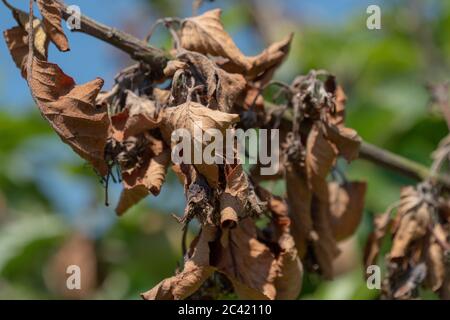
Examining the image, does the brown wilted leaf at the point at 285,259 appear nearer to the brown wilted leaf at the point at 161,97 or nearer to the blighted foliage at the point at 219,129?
the blighted foliage at the point at 219,129

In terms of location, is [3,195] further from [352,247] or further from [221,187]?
[221,187]

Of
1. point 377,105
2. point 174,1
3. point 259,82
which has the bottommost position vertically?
point 259,82

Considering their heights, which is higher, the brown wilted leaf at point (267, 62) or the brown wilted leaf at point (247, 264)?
the brown wilted leaf at point (267, 62)

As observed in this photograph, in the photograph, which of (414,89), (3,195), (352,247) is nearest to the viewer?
(352,247)

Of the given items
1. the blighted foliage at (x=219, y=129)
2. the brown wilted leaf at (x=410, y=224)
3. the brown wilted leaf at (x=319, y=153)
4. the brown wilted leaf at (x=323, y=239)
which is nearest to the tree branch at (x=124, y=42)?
the blighted foliage at (x=219, y=129)

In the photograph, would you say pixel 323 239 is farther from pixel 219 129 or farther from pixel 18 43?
pixel 18 43

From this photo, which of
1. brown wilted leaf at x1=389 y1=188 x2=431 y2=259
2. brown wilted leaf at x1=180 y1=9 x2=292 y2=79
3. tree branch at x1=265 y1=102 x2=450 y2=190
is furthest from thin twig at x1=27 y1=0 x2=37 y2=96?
brown wilted leaf at x1=389 y1=188 x2=431 y2=259
